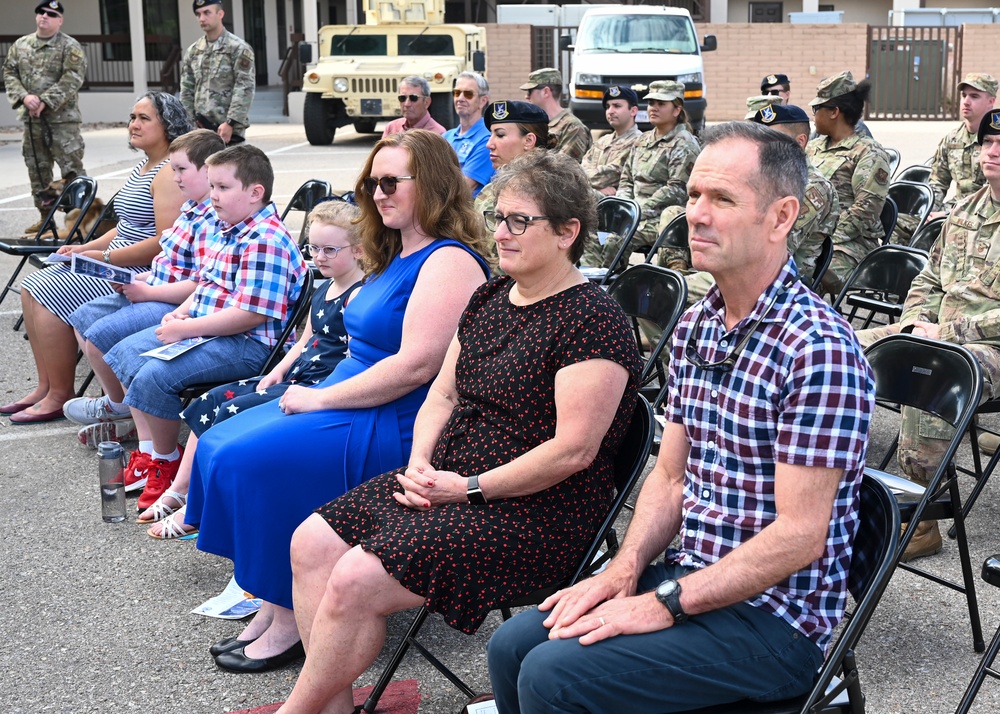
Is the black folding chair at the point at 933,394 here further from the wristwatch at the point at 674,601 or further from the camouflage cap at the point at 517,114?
the camouflage cap at the point at 517,114

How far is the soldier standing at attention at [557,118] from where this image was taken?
8.22 m

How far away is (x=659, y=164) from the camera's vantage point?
701 centimetres

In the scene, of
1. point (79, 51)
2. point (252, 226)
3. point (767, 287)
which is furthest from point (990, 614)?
point (79, 51)

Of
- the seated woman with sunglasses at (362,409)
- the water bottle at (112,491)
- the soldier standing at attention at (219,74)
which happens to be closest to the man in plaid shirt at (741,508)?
the seated woman with sunglasses at (362,409)

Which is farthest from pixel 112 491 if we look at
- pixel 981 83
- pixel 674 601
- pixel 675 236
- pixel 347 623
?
pixel 981 83

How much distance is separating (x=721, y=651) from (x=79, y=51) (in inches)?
425

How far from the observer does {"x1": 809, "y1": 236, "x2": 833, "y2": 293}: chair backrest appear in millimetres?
5278

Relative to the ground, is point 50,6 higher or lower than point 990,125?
higher

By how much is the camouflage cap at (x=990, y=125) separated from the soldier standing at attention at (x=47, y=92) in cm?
914

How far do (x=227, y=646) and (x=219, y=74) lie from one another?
7790mm

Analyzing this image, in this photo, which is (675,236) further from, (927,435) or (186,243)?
(186,243)

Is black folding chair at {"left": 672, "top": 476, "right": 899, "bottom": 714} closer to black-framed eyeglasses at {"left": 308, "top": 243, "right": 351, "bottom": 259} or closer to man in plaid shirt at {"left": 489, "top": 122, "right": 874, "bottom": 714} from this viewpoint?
man in plaid shirt at {"left": 489, "top": 122, "right": 874, "bottom": 714}

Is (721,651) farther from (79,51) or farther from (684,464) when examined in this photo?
(79,51)

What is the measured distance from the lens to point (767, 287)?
221 cm
